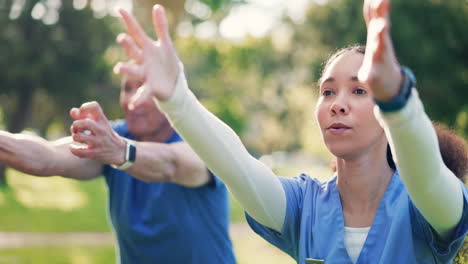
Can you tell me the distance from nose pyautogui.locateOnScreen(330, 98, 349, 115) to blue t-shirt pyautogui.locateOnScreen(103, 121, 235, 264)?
186cm

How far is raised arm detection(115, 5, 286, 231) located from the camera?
241 cm

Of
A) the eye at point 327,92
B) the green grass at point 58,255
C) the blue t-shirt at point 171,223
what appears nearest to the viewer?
the eye at point 327,92

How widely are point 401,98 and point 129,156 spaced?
6.24 ft

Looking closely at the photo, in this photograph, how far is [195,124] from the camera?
2.51m

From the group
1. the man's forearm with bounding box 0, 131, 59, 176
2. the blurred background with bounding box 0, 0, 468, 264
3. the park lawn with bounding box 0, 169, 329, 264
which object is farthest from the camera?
the blurred background with bounding box 0, 0, 468, 264

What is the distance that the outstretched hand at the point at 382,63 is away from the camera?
2.09 meters

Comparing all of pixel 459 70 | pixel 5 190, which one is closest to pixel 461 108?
pixel 459 70

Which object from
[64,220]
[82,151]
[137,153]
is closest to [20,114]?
[64,220]

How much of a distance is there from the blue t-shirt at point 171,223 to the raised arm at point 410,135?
222 cm

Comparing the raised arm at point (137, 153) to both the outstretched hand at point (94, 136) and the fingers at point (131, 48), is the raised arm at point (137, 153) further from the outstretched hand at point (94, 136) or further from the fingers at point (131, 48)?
the fingers at point (131, 48)

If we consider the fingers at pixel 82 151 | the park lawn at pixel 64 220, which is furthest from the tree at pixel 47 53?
the fingers at pixel 82 151

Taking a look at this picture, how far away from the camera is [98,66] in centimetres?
2444

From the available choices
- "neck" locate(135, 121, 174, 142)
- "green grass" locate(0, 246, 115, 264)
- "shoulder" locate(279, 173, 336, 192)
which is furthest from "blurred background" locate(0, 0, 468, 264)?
"shoulder" locate(279, 173, 336, 192)

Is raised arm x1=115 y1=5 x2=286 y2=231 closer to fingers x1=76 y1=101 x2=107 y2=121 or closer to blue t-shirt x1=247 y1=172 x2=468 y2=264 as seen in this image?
blue t-shirt x1=247 y1=172 x2=468 y2=264
